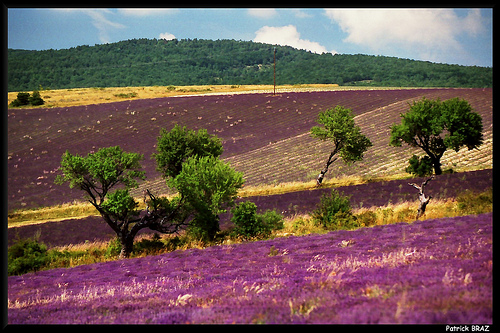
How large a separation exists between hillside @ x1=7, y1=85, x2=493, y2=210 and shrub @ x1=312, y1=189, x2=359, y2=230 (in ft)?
60.0

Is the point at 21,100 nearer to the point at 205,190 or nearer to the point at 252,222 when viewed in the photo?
the point at 205,190

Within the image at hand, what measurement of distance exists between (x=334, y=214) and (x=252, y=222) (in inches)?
→ 213

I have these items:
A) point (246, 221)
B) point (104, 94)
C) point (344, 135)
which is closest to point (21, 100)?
point (104, 94)

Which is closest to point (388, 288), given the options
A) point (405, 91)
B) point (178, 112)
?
point (178, 112)

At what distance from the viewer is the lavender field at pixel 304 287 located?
6730mm

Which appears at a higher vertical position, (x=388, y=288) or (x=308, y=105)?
(x=308, y=105)

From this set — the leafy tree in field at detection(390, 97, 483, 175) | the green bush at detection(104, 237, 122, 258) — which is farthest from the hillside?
the green bush at detection(104, 237, 122, 258)

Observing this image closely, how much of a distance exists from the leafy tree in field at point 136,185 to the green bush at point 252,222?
4.23ft

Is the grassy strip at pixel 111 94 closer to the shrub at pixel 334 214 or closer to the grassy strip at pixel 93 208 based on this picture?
the grassy strip at pixel 93 208

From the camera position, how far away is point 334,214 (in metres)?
27.2

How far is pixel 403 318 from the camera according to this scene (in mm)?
6133

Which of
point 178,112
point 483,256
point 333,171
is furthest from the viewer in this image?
point 178,112
